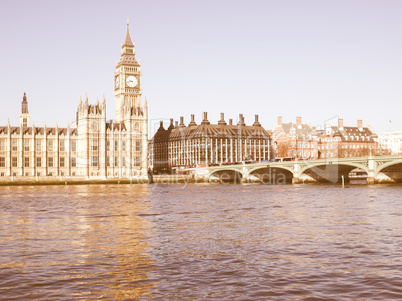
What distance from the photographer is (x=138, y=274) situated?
15688 millimetres

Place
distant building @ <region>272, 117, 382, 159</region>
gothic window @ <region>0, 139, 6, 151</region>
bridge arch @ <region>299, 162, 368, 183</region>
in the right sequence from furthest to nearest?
distant building @ <region>272, 117, 382, 159</region>, gothic window @ <region>0, 139, 6, 151</region>, bridge arch @ <region>299, 162, 368, 183</region>

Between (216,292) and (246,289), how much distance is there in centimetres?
82

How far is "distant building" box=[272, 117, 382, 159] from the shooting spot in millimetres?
154375

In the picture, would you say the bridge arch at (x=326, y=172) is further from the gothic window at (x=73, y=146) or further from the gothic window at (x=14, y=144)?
the gothic window at (x=14, y=144)

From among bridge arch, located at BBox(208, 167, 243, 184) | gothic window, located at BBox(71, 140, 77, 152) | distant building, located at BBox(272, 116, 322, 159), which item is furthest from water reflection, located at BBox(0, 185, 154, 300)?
distant building, located at BBox(272, 116, 322, 159)

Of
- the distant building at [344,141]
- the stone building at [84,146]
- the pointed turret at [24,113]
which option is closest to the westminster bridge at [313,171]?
the stone building at [84,146]

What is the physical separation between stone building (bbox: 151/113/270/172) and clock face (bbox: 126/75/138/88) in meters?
24.2

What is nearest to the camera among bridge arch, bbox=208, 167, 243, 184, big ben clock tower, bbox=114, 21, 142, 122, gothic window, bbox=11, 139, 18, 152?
gothic window, bbox=11, 139, 18, 152

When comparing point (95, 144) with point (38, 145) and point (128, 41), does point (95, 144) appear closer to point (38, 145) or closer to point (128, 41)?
point (38, 145)

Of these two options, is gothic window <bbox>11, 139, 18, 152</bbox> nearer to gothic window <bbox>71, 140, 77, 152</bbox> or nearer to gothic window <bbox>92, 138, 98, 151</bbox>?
gothic window <bbox>71, 140, 77, 152</bbox>

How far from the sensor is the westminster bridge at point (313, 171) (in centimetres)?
7406

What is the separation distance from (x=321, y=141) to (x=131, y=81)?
195 ft

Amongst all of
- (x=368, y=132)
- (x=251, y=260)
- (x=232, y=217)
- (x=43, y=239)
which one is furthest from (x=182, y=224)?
(x=368, y=132)

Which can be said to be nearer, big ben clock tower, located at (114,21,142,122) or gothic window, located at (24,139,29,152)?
gothic window, located at (24,139,29,152)
